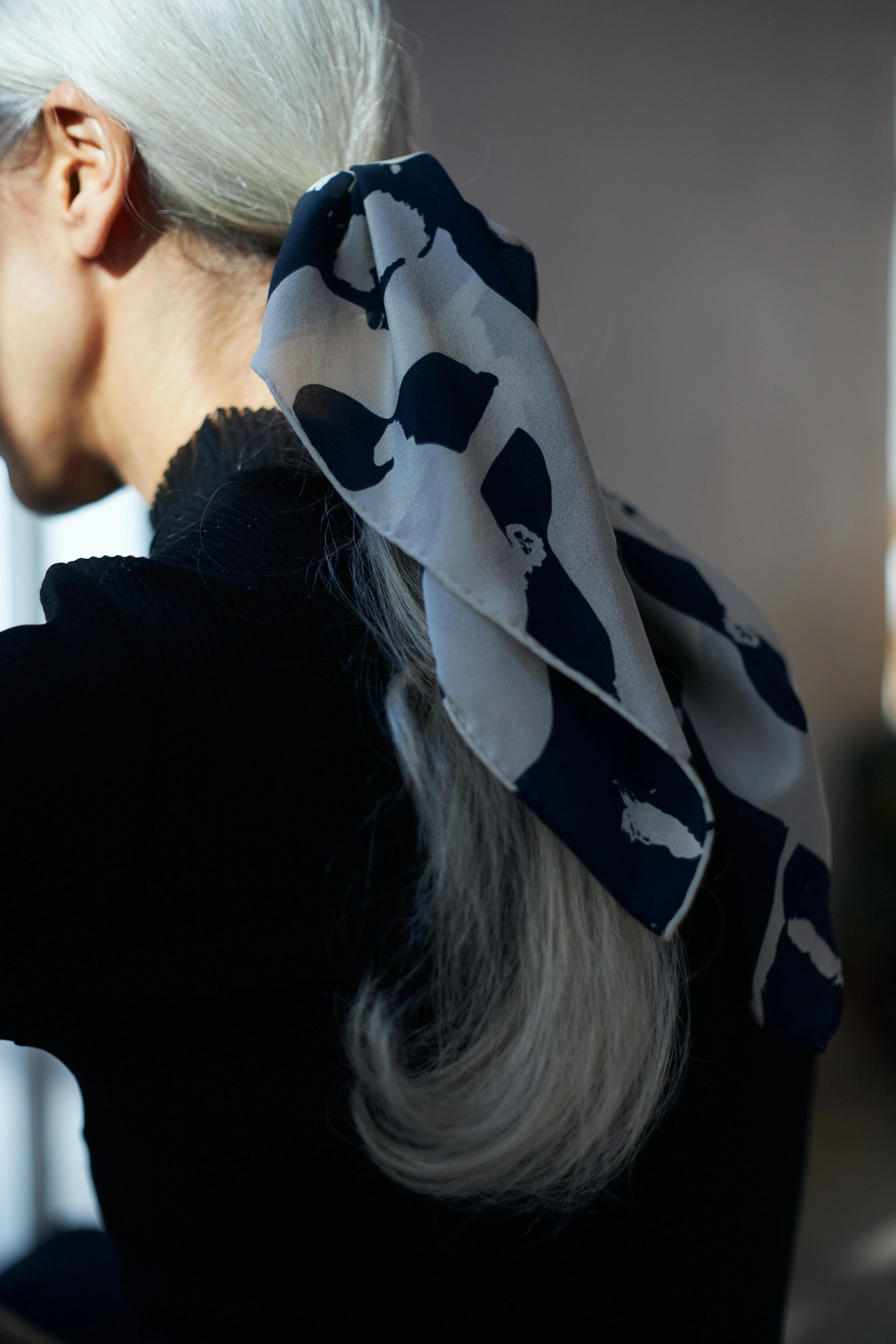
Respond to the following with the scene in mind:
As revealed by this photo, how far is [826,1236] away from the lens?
62.4 inches

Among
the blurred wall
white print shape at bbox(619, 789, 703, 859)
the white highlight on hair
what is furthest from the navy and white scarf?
the blurred wall

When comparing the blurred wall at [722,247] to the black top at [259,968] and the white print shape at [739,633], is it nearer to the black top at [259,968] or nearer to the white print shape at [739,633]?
the white print shape at [739,633]

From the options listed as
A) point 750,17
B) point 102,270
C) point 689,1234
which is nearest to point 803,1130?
point 689,1234

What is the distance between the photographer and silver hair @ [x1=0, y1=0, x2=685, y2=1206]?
0.40 metres

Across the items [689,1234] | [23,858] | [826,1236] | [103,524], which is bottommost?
[826,1236]

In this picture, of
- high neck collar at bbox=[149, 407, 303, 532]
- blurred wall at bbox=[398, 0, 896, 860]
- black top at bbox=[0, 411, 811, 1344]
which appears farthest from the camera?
blurred wall at bbox=[398, 0, 896, 860]

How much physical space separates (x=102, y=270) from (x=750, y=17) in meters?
1.58

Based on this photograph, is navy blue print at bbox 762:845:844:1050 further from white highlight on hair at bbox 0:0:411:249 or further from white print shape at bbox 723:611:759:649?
white highlight on hair at bbox 0:0:411:249

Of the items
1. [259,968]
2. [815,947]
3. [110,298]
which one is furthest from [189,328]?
[815,947]

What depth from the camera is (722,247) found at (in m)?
1.56

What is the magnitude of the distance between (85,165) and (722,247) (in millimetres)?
1360

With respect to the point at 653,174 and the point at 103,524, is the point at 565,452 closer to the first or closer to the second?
the point at 103,524

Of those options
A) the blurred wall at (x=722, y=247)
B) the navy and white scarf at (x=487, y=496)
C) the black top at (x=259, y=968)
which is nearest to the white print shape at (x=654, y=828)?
the navy and white scarf at (x=487, y=496)

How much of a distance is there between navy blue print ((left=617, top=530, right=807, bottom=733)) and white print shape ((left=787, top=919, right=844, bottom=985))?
12 centimetres
